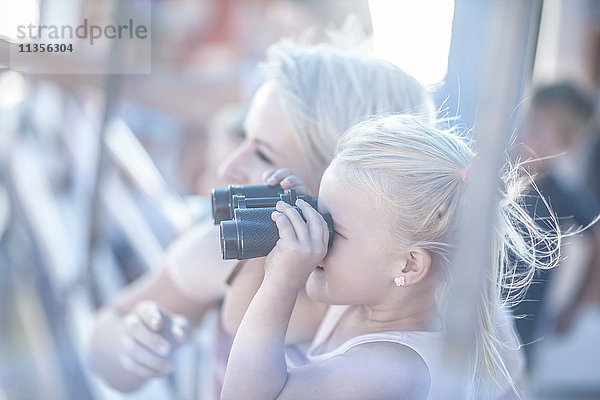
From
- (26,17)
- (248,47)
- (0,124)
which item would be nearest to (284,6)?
(248,47)

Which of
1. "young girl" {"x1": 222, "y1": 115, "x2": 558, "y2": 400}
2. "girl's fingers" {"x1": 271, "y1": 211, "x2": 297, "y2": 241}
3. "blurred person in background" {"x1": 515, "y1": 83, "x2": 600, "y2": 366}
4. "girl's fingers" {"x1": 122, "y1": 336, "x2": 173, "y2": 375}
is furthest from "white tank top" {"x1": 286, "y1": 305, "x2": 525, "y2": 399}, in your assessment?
"girl's fingers" {"x1": 122, "y1": 336, "x2": 173, "y2": 375}

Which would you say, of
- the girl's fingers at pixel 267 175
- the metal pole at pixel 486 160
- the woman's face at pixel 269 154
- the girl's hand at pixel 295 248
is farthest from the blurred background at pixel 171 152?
the girl's hand at pixel 295 248

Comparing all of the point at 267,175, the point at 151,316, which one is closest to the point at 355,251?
the point at 267,175

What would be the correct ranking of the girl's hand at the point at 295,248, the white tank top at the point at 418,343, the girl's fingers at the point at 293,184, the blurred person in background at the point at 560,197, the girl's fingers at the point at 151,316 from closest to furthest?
the girl's hand at the point at 295,248 → the white tank top at the point at 418,343 → the girl's fingers at the point at 293,184 → the girl's fingers at the point at 151,316 → the blurred person in background at the point at 560,197

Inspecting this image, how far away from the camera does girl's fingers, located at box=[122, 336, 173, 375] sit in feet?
4.66

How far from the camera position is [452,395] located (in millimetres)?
687

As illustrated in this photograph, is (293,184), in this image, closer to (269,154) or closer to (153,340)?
(269,154)

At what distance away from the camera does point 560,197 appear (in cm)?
229

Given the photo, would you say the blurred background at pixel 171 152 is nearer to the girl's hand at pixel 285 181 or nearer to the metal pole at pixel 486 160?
the metal pole at pixel 486 160

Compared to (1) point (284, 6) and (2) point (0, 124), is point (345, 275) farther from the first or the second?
(1) point (284, 6)

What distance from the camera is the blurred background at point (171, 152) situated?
4.91 feet

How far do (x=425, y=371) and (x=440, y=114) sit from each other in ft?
1.81

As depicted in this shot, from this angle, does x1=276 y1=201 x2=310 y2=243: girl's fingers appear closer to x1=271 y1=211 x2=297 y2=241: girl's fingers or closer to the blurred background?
x1=271 y1=211 x2=297 y2=241: girl's fingers

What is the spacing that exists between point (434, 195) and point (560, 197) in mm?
1390
